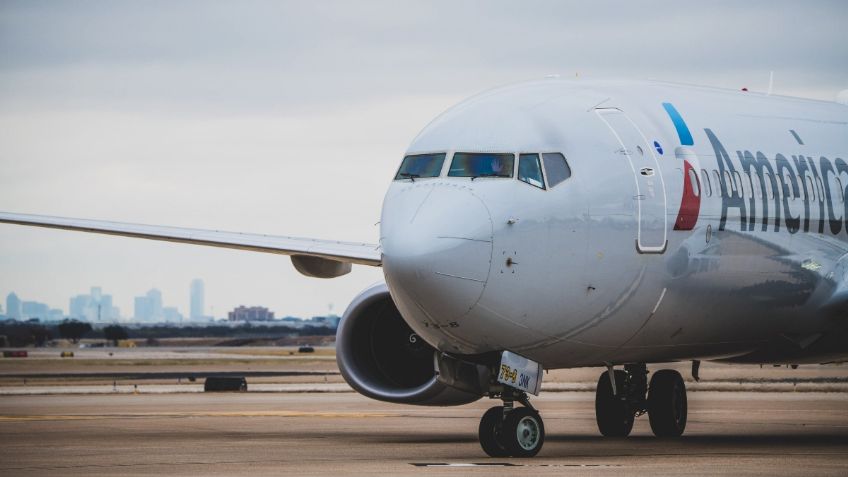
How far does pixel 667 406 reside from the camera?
22531 mm

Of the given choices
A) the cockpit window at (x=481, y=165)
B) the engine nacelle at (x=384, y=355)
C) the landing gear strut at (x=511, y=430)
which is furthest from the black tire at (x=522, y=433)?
the engine nacelle at (x=384, y=355)

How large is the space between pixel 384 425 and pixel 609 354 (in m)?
7.58

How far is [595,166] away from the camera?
55.6ft

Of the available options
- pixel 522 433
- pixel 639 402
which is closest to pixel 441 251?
pixel 522 433

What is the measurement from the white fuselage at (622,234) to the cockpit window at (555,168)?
0.09 meters

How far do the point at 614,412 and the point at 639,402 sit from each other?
1.65 ft

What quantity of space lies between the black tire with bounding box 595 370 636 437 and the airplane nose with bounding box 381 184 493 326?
22.4 feet

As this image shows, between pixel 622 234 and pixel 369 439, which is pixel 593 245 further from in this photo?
pixel 369 439

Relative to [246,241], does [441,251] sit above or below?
below

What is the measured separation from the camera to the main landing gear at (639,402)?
2241cm

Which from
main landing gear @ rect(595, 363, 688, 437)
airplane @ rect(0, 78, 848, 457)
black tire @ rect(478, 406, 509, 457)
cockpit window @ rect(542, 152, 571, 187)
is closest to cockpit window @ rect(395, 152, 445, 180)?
airplane @ rect(0, 78, 848, 457)

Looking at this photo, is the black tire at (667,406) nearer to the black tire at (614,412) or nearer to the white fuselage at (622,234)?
the black tire at (614,412)

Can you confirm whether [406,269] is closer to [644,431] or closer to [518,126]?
[518,126]

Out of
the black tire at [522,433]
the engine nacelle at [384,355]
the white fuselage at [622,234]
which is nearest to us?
the white fuselage at [622,234]
